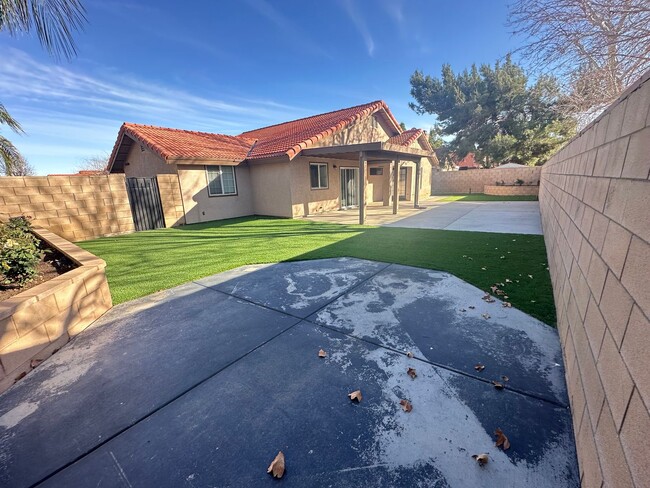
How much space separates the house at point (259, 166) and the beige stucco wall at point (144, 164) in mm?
45

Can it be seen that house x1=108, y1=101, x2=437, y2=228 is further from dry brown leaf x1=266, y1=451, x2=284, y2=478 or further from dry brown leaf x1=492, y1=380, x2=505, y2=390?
dry brown leaf x1=266, y1=451, x2=284, y2=478

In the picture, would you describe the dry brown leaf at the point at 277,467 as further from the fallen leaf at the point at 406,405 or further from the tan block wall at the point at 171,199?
the tan block wall at the point at 171,199

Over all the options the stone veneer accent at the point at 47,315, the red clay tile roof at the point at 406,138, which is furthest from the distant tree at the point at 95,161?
the stone veneer accent at the point at 47,315

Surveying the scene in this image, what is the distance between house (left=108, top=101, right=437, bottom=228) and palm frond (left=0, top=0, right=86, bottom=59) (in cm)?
714

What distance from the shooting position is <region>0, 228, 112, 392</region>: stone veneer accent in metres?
2.49

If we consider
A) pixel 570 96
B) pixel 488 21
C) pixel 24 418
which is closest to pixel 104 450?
pixel 24 418

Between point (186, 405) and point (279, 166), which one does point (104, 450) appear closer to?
point (186, 405)

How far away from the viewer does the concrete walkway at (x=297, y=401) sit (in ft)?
5.47

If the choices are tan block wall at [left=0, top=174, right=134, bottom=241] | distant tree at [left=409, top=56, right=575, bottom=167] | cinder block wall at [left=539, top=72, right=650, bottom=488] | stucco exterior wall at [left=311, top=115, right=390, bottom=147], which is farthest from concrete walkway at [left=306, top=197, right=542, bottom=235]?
distant tree at [left=409, top=56, right=575, bottom=167]

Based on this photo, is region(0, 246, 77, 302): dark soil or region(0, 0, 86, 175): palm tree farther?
region(0, 246, 77, 302): dark soil

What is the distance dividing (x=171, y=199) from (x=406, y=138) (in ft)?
43.1

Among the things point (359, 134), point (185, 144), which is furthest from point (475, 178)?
point (185, 144)

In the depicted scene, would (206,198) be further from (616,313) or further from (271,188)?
(616,313)

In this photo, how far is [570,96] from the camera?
1091 cm
